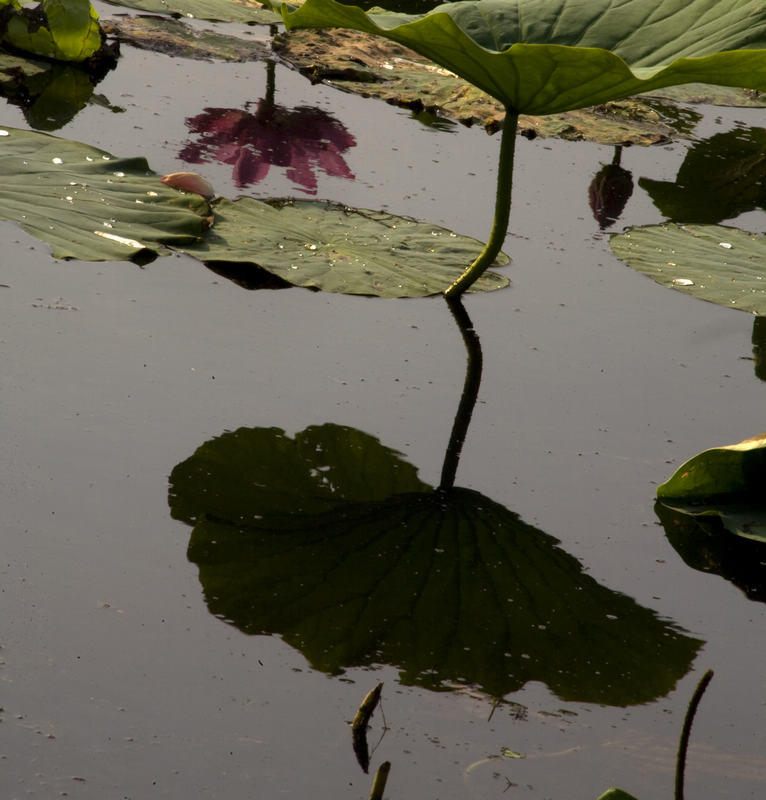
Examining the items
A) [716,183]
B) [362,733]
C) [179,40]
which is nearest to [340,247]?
[362,733]

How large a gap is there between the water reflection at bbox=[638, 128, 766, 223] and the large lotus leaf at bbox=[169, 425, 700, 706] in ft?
4.74

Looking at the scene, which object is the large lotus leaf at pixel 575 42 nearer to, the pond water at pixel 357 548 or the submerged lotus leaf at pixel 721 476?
the pond water at pixel 357 548

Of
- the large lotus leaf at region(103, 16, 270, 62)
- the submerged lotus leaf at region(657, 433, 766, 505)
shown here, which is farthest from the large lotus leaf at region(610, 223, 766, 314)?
the large lotus leaf at region(103, 16, 270, 62)

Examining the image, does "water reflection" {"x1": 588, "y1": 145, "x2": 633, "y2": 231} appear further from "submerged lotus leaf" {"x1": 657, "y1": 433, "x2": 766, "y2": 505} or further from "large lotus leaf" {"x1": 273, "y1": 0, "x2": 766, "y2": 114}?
"submerged lotus leaf" {"x1": 657, "y1": 433, "x2": 766, "y2": 505}

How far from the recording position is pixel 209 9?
3.71 m

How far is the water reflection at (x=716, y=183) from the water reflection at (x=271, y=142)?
831 mm

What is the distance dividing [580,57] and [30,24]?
2.05 metres

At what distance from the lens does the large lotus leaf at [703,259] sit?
85.6 inches

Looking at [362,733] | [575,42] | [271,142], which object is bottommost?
[362,733]

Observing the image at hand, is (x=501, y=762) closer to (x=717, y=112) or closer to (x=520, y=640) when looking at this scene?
(x=520, y=640)

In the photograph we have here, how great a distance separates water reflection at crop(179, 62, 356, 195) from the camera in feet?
8.29

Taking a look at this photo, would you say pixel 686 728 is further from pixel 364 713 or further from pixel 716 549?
pixel 716 549

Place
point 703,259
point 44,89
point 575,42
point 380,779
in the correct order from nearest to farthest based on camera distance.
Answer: point 380,779
point 575,42
point 703,259
point 44,89

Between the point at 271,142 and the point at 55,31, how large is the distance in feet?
2.69
